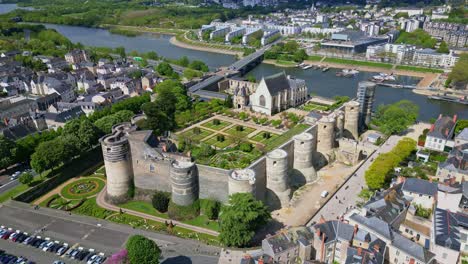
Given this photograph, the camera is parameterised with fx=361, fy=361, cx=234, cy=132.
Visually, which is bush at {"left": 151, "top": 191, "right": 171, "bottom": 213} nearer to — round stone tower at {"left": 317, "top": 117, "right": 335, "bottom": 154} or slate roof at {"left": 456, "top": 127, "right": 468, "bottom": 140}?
round stone tower at {"left": 317, "top": 117, "right": 335, "bottom": 154}

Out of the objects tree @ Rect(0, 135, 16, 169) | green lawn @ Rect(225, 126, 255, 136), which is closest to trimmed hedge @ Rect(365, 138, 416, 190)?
green lawn @ Rect(225, 126, 255, 136)

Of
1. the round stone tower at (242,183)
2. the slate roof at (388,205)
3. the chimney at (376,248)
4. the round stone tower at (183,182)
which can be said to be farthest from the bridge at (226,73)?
the chimney at (376,248)

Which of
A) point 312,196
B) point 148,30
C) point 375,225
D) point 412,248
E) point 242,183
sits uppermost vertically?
point 148,30

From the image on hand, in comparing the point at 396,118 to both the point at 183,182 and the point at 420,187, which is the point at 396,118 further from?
the point at 183,182

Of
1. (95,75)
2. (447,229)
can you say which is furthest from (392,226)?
(95,75)

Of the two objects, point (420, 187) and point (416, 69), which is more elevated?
point (420, 187)

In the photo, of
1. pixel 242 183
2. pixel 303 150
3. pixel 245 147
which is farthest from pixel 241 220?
pixel 245 147
